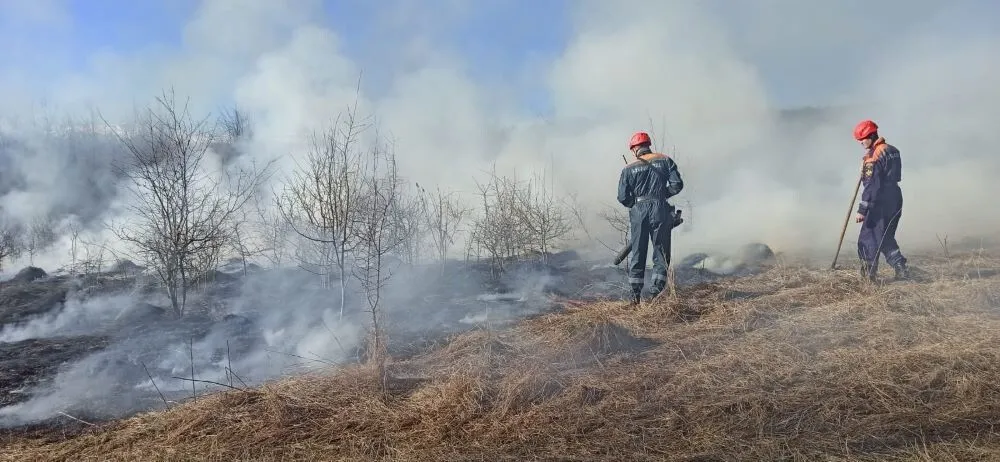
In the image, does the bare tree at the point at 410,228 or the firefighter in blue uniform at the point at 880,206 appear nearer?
the firefighter in blue uniform at the point at 880,206

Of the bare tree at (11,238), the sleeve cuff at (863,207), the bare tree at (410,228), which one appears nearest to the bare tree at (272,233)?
the bare tree at (410,228)

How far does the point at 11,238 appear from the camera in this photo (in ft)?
53.2

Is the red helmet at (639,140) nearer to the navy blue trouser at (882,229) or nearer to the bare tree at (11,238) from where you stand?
the navy blue trouser at (882,229)

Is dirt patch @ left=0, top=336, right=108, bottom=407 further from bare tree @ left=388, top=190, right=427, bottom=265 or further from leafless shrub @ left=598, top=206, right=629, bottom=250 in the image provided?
leafless shrub @ left=598, top=206, right=629, bottom=250

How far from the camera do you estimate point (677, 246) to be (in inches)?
523

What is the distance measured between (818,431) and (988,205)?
599 inches

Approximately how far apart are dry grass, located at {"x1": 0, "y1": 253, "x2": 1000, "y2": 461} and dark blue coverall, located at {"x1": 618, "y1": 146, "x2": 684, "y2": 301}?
3.61ft

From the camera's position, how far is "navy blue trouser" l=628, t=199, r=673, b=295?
593 centimetres

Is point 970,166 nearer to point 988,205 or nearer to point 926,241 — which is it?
point 988,205

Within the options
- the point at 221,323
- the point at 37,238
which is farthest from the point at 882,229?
the point at 37,238

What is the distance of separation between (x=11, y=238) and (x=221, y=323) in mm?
13280

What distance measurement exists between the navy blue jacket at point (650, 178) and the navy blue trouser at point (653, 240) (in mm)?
98

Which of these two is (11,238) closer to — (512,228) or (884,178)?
(512,228)

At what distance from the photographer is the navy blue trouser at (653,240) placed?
5.93 meters
